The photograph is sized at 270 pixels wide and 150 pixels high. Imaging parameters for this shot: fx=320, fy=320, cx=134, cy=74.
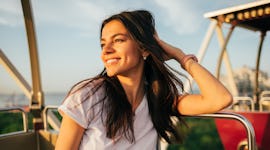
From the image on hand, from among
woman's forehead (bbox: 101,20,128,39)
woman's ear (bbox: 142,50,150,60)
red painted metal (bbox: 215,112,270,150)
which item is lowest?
red painted metal (bbox: 215,112,270,150)

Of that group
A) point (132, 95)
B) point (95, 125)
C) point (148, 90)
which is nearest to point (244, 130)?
point (148, 90)

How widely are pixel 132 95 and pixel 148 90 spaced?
0.14 meters

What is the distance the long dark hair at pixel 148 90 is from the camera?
1.46 meters

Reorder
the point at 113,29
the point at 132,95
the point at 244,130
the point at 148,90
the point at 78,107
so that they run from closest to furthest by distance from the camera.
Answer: the point at 78,107 → the point at 113,29 → the point at 132,95 → the point at 148,90 → the point at 244,130

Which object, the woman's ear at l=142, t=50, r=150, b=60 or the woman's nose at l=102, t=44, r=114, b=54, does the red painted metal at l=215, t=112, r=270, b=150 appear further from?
the woman's nose at l=102, t=44, r=114, b=54

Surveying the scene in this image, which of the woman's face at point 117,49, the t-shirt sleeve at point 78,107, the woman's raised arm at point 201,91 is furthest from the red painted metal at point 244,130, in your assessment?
the t-shirt sleeve at point 78,107

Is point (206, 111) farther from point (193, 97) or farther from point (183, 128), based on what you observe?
point (183, 128)

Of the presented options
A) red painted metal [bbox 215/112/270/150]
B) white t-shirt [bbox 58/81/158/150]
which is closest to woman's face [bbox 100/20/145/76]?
white t-shirt [bbox 58/81/158/150]

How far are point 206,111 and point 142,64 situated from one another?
387 mm

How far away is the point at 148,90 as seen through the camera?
1.69 meters

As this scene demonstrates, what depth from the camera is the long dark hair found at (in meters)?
1.46

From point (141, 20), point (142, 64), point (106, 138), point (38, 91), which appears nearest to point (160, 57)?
point (142, 64)

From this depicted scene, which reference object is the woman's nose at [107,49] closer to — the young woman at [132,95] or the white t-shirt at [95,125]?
the young woman at [132,95]

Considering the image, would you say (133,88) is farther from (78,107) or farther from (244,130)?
(244,130)
